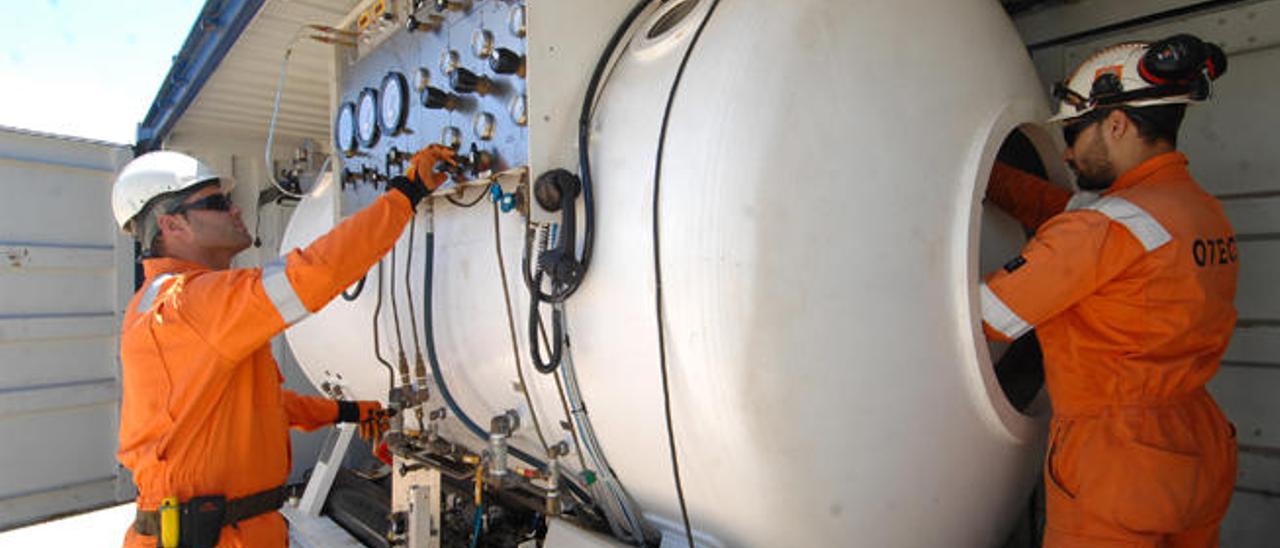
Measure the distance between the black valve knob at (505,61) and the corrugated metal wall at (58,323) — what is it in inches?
166

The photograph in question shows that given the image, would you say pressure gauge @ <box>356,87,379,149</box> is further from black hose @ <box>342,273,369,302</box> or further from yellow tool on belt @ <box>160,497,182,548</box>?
yellow tool on belt @ <box>160,497,182,548</box>

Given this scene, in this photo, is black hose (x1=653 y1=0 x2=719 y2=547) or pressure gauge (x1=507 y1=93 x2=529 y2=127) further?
pressure gauge (x1=507 y1=93 x2=529 y2=127)

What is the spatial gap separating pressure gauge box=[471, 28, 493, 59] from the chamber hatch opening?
130cm

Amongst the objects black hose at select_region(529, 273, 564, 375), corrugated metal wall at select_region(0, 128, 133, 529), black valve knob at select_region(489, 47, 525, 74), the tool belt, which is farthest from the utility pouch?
corrugated metal wall at select_region(0, 128, 133, 529)

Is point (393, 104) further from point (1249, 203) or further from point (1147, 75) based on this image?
point (1249, 203)

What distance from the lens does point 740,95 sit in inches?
56.5

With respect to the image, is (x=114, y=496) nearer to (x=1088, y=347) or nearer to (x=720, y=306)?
(x=720, y=306)

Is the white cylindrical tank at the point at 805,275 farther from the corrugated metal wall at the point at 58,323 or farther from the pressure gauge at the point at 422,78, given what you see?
the corrugated metal wall at the point at 58,323

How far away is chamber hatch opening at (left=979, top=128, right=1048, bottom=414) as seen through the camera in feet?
6.44

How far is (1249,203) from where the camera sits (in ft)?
6.83

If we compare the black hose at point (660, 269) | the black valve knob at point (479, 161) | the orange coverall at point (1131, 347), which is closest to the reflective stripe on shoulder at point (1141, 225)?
the orange coverall at point (1131, 347)

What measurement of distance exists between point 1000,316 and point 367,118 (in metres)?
1.98

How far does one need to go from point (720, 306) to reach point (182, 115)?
443 centimetres

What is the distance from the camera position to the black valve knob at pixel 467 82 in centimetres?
187
